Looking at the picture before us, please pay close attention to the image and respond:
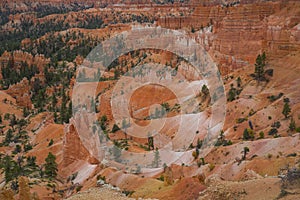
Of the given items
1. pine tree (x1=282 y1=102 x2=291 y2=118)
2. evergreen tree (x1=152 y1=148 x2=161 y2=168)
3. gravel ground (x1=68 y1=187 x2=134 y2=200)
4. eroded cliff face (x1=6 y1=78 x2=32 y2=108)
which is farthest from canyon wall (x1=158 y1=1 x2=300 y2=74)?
eroded cliff face (x1=6 y1=78 x2=32 y2=108)

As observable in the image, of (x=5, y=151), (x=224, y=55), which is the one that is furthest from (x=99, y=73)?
(x=5, y=151)

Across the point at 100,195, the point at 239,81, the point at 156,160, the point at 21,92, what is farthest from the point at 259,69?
the point at 21,92

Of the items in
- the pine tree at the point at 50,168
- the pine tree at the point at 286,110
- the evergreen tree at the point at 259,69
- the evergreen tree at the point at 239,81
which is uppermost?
the evergreen tree at the point at 259,69

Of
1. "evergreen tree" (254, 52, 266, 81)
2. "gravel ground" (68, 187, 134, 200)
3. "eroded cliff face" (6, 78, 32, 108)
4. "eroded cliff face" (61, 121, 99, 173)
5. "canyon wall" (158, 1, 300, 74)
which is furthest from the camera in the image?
"eroded cliff face" (6, 78, 32, 108)

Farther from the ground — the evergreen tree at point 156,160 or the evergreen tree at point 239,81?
the evergreen tree at point 239,81

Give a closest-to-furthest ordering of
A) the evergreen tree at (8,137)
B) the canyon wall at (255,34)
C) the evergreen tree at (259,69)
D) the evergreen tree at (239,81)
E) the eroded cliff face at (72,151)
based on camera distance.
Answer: the eroded cliff face at (72,151) → the evergreen tree at (259,69) → the evergreen tree at (239,81) → the canyon wall at (255,34) → the evergreen tree at (8,137)

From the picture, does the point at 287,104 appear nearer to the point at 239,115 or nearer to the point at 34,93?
the point at 239,115

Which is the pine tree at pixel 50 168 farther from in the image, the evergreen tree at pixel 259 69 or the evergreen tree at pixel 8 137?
the evergreen tree at pixel 259 69

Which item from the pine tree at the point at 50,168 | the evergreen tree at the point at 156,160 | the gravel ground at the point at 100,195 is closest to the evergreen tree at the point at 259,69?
the evergreen tree at the point at 156,160

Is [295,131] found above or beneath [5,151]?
above

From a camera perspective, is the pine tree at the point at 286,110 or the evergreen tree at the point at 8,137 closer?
the pine tree at the point at 286,110

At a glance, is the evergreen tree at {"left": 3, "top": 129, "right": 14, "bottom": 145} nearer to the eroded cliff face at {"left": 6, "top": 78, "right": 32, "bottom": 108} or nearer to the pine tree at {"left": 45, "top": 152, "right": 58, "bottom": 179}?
the eroded cliff face at {"left": 6, "top": 78, "right": 32, "bottom": 108}
